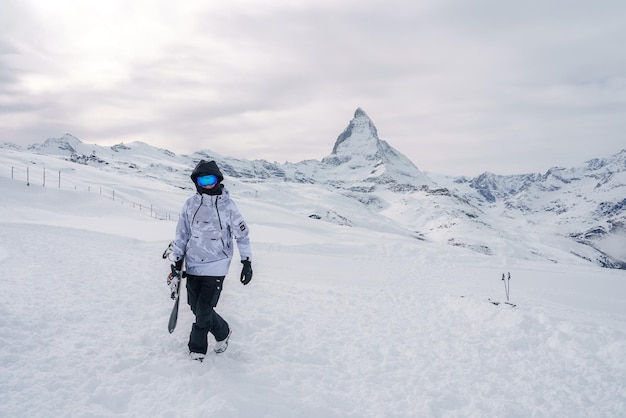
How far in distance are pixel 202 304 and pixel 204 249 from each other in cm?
84

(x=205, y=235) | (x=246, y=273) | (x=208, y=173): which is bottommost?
(x=246, y=273)

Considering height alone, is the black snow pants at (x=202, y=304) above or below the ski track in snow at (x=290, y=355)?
above

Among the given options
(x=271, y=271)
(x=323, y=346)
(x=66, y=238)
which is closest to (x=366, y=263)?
(x=271, y=271)

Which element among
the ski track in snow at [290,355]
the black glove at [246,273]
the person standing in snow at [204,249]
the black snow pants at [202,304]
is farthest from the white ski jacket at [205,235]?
the ski track in snow at [290,355]

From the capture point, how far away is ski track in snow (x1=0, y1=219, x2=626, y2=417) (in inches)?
191

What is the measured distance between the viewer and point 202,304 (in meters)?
5.68

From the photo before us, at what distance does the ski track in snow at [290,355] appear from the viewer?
4.84 meters

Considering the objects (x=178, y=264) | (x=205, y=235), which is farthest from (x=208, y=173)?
(x=178, y=264)

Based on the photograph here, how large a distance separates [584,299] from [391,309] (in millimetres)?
9711

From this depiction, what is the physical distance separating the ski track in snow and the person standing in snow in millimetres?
571

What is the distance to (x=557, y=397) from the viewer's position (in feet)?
18.6

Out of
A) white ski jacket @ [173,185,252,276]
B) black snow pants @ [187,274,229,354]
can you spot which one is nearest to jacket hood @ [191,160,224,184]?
white ski jacket @ [173,185,252,276]

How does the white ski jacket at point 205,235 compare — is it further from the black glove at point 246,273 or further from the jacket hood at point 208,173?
the black glove at point 246,273

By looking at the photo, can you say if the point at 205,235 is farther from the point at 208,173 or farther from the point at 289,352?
the point at 289,352
